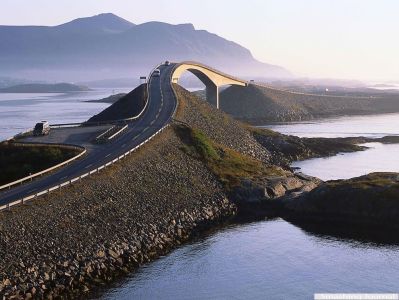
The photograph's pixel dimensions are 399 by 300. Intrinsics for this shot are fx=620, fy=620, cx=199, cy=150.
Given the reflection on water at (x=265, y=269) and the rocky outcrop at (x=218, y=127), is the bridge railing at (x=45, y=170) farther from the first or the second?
the rocky outcrop at (x=218, y=127)

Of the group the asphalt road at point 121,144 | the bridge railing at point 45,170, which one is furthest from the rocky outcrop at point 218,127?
the bridge railing at point 45,170

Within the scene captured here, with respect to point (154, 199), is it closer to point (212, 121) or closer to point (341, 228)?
point (341, 228)

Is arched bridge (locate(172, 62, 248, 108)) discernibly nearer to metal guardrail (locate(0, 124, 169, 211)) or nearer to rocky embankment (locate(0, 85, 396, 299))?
rocky embankment (locate(0, 85, 396, 299))

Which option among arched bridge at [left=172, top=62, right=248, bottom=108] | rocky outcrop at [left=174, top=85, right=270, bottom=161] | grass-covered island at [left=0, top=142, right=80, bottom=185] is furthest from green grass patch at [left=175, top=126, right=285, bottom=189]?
arched bridge at [left=172, top=62, right=248, bottom=108]

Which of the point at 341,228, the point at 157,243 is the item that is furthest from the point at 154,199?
the point at 341,228

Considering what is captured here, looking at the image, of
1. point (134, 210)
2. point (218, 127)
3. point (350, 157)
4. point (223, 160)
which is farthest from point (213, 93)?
point (134, 210)

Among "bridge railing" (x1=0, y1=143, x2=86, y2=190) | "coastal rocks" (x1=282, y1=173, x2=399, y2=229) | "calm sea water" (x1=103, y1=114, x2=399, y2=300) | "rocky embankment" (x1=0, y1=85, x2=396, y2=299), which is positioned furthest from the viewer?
"coastal rocks" (x1=282, y1=173, x2=399, y2=229)

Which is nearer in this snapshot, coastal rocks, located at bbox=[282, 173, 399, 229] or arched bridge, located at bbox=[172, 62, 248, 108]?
coastal rocks, located at bbox=[282, 173, 399, 229]
